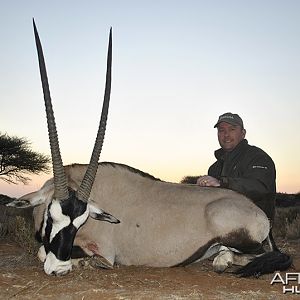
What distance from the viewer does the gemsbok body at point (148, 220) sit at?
4223 mm

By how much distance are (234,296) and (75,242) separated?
1630 mm

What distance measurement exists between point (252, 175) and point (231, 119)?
964mm

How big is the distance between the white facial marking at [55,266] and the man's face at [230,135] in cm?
264

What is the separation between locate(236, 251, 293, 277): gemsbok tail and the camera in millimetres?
4180

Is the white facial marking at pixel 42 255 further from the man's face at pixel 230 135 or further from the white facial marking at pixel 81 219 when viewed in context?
the man's face at pixel 230 135

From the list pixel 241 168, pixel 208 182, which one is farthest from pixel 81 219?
pixel 241 168

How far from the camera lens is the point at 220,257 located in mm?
4367

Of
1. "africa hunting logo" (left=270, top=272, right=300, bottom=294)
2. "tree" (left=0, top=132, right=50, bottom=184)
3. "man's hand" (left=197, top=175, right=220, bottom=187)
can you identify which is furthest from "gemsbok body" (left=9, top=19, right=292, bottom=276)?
"tree" (left=0, top=132, right=50, bottom=184)

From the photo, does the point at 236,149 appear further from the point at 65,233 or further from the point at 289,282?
the point at 65,233

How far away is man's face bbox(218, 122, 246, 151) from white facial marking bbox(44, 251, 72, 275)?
2.64 meters

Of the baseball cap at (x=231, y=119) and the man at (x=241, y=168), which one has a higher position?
the baseball cap at (x=231, y=119)

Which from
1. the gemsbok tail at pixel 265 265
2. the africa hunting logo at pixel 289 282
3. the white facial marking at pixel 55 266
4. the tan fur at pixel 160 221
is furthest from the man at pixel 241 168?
the white facial marking at pixel 55 266

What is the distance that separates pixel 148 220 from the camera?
4.55 meters

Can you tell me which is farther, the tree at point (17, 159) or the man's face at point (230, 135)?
the tree at point (17, 159)
